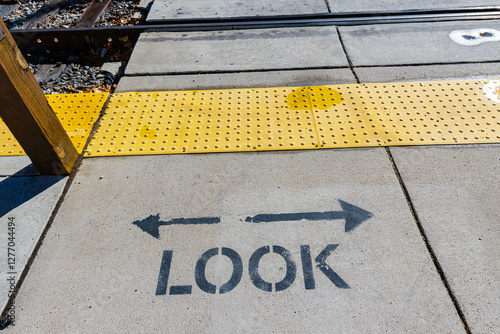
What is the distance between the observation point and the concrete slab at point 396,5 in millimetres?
4793

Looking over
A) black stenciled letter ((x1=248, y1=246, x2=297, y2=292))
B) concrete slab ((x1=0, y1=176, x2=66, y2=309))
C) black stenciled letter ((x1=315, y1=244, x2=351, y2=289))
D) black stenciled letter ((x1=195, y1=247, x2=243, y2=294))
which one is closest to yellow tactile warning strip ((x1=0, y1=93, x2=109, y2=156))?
concrete slab ((x1=0, y1=176, x2=66, y2=309))

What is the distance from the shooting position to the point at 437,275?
212 cm

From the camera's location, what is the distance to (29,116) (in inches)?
96.7

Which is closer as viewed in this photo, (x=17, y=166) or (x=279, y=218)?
(x=279, y=218)

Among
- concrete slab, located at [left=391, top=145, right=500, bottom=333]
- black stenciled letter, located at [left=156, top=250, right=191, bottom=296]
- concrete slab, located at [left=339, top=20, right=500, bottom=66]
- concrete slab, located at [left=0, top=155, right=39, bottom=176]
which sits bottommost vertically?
concrete slab, located at [left=391, top=145, right=500, bottom=333]

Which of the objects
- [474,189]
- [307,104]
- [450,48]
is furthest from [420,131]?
[450,48]

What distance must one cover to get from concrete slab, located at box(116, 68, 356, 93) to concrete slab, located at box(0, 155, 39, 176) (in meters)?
1.20

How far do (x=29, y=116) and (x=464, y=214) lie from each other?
307 centimetres

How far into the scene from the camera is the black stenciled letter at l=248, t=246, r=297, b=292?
2.12m

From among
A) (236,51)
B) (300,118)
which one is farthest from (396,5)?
(300,118)

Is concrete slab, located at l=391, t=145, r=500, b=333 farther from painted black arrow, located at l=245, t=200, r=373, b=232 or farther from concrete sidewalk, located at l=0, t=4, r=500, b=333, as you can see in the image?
painted black arrow, located at l=245, t=200, r=373, b=232

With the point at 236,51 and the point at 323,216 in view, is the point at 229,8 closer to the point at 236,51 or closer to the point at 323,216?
the point at 236,51

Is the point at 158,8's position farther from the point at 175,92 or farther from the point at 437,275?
the point at 437,275

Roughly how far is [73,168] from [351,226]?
225 centimetres
